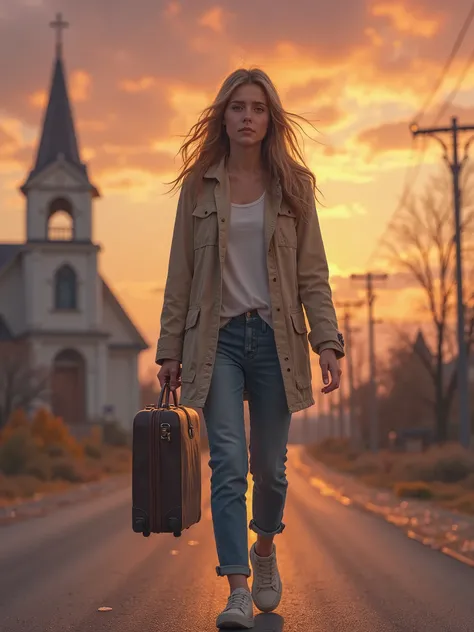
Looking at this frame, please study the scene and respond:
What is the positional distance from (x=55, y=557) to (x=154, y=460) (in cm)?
484

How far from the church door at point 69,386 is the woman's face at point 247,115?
49.2 meters

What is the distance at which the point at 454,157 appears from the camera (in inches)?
1222

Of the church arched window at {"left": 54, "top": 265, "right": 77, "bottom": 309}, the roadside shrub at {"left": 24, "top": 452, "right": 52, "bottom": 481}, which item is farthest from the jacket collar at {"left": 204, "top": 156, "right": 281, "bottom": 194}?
the church arched window at {"left": 54, "top": 265, "right": 77, "bottom": 309}

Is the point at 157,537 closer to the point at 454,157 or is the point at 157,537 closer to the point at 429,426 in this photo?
the point at 454,157

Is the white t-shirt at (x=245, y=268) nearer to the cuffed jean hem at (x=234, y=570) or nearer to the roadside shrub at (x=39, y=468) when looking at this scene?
the cuffed jean hem at (x=234, y=570)

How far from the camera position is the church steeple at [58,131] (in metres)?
56.9

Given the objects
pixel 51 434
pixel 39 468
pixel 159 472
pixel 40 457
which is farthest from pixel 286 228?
pixel 51 434

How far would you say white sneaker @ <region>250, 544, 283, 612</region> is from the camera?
6430 mm

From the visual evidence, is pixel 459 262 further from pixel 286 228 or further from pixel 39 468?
pixel 286 228

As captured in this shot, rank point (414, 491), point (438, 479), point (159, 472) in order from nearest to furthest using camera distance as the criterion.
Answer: point (159, 472)
point (414, 491)
point (438, 479)

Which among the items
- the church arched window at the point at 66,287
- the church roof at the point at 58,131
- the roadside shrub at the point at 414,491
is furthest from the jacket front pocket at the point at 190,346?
the church roof at the point at 58,131

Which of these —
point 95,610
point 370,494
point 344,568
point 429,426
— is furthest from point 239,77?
point 429,426

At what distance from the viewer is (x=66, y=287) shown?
56.5m

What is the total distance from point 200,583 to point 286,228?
282 cm
